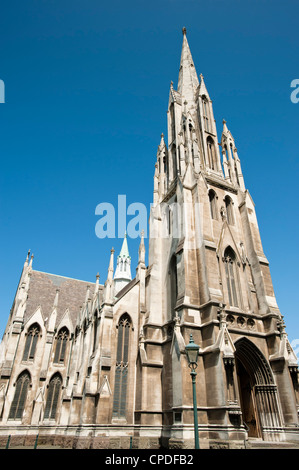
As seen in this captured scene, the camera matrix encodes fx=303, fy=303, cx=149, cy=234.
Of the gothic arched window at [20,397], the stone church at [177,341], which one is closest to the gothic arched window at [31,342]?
the stone church at [177,341]

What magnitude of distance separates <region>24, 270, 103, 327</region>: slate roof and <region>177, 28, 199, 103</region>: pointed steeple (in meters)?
21.7

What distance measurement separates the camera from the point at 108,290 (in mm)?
20844

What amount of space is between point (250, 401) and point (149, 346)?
648 cm

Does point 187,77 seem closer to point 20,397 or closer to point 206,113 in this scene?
point 206,113

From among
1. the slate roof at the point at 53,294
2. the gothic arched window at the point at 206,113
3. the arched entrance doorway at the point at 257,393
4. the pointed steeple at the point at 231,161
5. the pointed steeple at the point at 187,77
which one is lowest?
the arched entrance doorway at the point at 257,393

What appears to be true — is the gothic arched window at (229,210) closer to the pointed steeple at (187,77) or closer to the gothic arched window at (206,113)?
the gothic arched window at (206,113)

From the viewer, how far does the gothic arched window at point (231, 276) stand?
19.0 metres

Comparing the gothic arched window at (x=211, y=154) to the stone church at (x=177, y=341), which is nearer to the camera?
the stone church at (x=177, y=341)

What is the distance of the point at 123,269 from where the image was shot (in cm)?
6103

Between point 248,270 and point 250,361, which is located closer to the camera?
point 250,361

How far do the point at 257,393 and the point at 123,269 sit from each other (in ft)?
151

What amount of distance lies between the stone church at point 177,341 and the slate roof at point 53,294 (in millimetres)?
602
